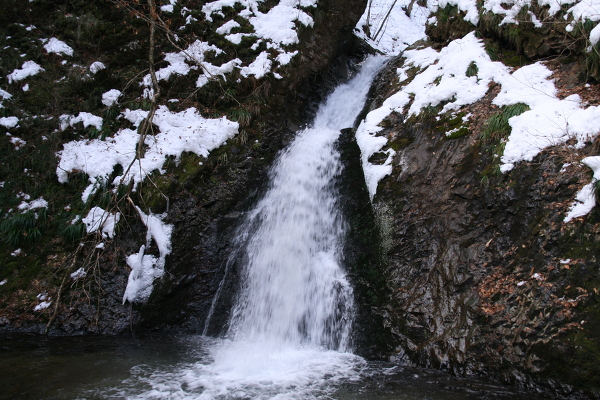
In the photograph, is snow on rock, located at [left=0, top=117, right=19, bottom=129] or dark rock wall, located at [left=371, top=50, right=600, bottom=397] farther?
snow on rock, located at [left=0, top=117, right=19, bottom=129]

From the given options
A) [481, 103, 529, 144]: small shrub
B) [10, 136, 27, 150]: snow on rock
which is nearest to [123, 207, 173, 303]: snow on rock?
[10, 136, 27, 150]: snow on rock

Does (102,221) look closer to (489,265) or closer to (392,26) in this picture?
(489,265)

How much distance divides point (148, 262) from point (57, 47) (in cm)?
747

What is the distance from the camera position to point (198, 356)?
4.90 meters

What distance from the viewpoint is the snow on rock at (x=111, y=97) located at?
28.2 ft

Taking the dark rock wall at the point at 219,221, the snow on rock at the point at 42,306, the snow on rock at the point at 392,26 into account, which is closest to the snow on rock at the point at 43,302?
the snow on rock at the point at 42,306

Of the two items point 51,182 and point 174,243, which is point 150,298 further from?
point 51,182

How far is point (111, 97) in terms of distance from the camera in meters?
8.71

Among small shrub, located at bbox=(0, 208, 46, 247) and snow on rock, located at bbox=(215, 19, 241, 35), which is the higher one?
snow on rock, located at bbox=(215, 19, 241, 35)

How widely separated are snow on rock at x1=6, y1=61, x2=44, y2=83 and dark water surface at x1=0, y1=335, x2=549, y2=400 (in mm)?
6784

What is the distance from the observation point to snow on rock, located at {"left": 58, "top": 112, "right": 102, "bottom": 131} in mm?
8030

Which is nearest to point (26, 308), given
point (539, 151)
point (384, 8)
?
point (539, 151)

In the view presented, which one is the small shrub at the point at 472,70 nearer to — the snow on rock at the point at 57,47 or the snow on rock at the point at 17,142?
the snow on rock at the point at 17,142

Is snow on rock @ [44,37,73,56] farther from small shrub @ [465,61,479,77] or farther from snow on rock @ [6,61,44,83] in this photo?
small shrub @ [465,61,479,77]
